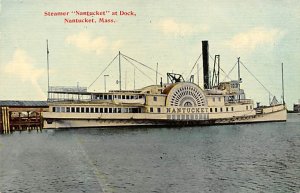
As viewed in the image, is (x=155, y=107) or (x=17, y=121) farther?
(x=155, y=107)

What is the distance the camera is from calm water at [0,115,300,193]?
28.2ft

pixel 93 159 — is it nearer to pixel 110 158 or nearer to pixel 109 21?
pixel 110 158

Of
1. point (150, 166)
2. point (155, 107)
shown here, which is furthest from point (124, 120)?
point (150, 166)

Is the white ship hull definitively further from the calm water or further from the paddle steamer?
the calm water

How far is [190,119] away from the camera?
2414 centimetres

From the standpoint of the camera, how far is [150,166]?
10.5m

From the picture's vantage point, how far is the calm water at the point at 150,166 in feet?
28.2

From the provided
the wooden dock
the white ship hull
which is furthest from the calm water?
the white ship hull

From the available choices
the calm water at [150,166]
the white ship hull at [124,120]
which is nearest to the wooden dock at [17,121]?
the white ship hull at [124,120]

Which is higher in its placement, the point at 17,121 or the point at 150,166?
the point at 17,121

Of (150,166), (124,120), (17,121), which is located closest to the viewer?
(150,166)

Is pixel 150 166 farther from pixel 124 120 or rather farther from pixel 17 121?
pixel 17 121

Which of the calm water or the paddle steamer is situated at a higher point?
the paddle steamer

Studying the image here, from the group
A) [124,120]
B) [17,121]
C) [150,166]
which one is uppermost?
[17,121]
